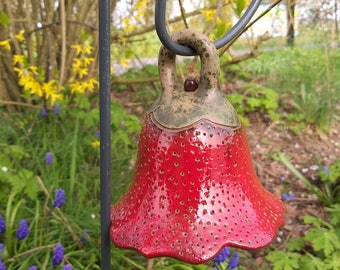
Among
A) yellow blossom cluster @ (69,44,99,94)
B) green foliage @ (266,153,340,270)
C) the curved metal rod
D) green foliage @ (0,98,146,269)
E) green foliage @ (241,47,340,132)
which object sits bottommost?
green foliage @ (266,153,340,270)

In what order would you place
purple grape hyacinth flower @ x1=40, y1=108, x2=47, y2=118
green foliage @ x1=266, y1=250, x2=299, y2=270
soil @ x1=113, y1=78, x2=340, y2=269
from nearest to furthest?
green foliage @ x1=266, y1=250, x2=299, y2=270, soil @ x1=113, y1=78, x2=340, y2=269, purple grape hyacinth flower @ x1=40, y1=108, x2=47, y2=118

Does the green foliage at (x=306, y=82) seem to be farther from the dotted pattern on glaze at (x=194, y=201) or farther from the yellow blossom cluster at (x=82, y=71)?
the dotted pattern on glaze at (x=194, y=201)

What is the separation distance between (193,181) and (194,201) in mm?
32

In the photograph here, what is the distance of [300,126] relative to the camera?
11.5ft

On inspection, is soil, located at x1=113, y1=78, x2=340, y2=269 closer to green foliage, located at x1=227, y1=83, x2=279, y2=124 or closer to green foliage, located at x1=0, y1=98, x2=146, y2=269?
green foliage, located at x1=227, y1=83, x2=279, y2=124

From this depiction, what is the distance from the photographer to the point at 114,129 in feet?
9.34

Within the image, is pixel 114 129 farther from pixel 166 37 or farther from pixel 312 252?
pixel 166 37

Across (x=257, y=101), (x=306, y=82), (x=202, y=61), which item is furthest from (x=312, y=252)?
(x=306, y=82)

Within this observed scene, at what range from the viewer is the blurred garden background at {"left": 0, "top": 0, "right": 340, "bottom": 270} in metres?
1.82

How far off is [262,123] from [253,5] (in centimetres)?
296

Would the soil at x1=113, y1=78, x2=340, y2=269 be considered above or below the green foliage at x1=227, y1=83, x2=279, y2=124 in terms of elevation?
below

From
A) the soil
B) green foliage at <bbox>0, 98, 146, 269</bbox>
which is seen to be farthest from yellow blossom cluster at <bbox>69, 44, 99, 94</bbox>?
the soil

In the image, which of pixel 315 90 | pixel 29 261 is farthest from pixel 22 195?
pixel 315 90

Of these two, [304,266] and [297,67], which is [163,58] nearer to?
[304,266]
